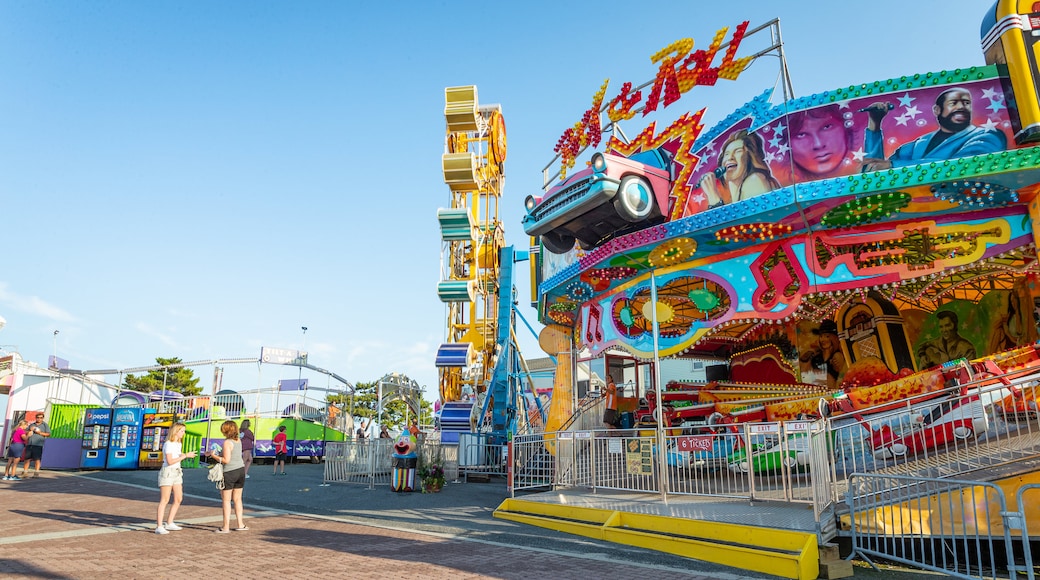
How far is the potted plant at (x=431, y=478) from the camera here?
47.9 feet

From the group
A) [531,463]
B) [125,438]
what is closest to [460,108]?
[531,463]

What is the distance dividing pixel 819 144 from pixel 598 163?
4.05 metres

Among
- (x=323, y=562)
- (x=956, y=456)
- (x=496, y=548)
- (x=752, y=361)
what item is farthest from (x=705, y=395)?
(x=323, y=562)

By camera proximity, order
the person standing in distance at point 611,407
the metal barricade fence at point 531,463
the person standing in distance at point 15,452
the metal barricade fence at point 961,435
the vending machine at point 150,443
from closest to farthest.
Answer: the metal barricade fence at point 961,435 → the metal barricade fence at point 531,463 → the person standing in distance at point 15,452 → the person standing in distance at point 611,407 → the vending machine at point 150,443

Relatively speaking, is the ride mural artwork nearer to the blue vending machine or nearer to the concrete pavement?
the concrete pavement

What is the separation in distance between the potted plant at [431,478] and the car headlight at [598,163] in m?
7.86

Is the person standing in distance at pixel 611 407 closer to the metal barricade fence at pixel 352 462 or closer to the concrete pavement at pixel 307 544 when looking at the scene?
the concrete pavement at pixel 307 544

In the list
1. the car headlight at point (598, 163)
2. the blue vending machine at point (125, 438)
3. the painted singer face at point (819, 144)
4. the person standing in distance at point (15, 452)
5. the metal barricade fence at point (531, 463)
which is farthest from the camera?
the blue vending machine at point (125, 438)

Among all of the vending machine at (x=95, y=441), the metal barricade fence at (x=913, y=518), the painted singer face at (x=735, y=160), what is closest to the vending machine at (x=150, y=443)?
the vending machine at (x=95, y=441)

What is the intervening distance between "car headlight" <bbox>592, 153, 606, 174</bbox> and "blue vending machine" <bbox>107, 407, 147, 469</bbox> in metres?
18.3

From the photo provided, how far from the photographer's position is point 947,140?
34.1 feet

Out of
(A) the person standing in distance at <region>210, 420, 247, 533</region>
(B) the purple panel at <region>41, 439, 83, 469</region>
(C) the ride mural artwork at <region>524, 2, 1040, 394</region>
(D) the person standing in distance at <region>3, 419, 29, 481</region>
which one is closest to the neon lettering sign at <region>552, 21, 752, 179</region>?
(C) the ride mural artwork at <region>524, 2, 1040, 394</region>

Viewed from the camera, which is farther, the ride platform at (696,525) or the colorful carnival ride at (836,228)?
the colorful carnival ride at (836,228)

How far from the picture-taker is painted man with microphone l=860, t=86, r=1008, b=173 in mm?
10188
